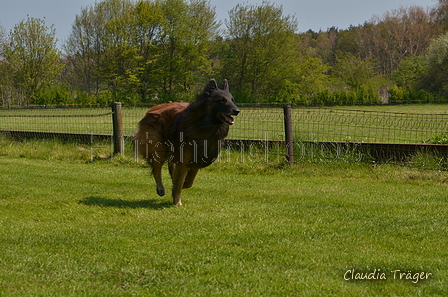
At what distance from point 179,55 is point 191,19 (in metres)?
4.74

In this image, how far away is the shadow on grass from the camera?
7.50 metres

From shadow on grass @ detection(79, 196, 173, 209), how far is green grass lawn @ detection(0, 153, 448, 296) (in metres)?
0.02

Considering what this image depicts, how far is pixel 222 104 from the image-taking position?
7113 mm

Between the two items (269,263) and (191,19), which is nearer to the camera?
(269,263)

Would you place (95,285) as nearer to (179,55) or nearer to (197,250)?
(197,250)

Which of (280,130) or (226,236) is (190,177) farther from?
(280,130)

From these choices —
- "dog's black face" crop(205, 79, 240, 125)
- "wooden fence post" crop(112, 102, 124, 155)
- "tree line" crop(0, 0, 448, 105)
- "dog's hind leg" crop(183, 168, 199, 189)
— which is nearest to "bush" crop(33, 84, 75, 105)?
"tree line" crop(0, 0, 448, 105)

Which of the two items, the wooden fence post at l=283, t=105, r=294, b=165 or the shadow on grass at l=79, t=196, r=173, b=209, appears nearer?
the shadow on grass at l=79, t=196, r=173, b=209

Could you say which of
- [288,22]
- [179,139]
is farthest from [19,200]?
[288,22]

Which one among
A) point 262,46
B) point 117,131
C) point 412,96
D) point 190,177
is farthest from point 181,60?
point 190,177

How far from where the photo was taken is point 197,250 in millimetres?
4961

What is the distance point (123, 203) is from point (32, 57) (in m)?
48.7

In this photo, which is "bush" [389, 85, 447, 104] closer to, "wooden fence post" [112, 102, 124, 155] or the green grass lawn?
"wooden fence post" [112, 102, 124, 155]

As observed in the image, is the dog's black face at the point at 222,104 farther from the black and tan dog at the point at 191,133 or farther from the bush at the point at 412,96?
the bush at the point at 412,96
